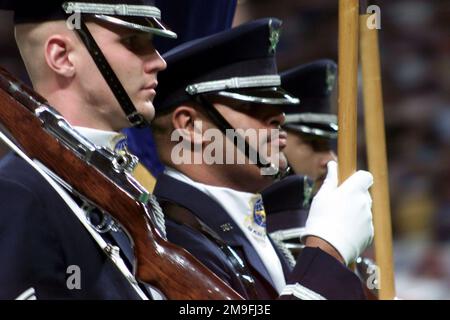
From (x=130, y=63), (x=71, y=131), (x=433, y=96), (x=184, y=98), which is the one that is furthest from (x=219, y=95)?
(x=433, y=96)

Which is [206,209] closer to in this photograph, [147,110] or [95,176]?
[147,110]

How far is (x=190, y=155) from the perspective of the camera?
2941 mm

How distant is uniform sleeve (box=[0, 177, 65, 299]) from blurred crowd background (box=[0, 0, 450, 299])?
249cm

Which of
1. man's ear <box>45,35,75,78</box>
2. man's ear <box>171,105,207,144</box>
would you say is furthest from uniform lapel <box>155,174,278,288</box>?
man's ear <box>45,35,75,78</box>

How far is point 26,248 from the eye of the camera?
7.07ft

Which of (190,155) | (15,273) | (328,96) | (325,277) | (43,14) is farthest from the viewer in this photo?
(328,96)

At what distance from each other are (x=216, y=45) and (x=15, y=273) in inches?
40.0

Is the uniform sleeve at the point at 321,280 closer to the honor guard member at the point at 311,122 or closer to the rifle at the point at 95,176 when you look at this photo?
the rifle at the point at 95,176

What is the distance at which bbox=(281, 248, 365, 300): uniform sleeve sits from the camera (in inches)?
89.7

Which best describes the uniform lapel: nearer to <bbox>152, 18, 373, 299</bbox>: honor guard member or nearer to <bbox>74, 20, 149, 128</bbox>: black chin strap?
<bbox>152, 18, 373, 299</bbox>: honor guard member

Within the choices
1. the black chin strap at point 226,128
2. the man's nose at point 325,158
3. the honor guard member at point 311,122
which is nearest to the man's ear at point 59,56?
the black chin strap at point 226,128

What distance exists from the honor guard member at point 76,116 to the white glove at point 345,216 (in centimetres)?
38
